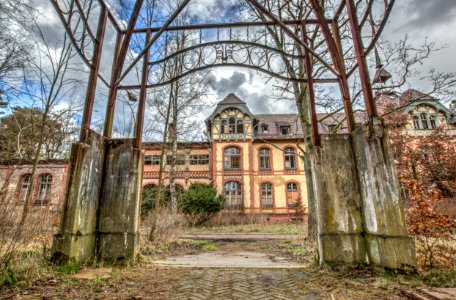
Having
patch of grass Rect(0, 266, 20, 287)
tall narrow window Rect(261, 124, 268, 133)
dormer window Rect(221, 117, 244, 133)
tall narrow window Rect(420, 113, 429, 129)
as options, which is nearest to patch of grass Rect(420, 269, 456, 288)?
patch of grass Rect(0, 266, 20, 287)

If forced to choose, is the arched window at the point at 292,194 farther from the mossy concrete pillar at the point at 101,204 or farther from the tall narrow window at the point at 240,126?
the mossy concrete pillar at the point at 101,204

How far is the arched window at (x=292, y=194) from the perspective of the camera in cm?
2441

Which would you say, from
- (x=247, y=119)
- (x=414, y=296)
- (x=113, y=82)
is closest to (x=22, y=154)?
(x=113, y=82)

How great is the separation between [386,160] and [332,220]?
1.17m

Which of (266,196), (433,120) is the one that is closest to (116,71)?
(266,196)

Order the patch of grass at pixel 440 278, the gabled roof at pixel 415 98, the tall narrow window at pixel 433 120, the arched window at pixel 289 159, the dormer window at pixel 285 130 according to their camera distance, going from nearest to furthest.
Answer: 1. the patch of grass at pixel 440 278
2. the gabled roof at pixel 415 98
3. the tall narrow window at pixel 433 120
4. the arched window at pixel 289 159
5. the dormer window at pixel 285 130

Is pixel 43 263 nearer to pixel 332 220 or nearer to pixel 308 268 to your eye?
pixel 308 268

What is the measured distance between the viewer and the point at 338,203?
154 inches

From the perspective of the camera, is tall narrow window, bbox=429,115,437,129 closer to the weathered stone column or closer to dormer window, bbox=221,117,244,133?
dormer window, bbox=221,117,244,133

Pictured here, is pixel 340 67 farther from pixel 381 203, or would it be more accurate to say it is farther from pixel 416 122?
pixel 416 122

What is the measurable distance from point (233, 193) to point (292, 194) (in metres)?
5.84

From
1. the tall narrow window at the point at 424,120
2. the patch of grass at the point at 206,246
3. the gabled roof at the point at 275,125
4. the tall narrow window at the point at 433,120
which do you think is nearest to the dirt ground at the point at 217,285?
the patch of grass at the point at 206,246

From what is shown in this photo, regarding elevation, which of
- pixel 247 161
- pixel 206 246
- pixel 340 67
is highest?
pixel 247 161

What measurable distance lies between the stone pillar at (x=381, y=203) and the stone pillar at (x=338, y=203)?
0.13m
